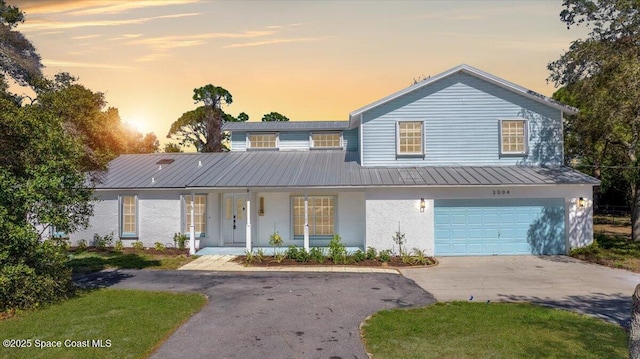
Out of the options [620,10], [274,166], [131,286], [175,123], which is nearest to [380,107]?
[274,166]

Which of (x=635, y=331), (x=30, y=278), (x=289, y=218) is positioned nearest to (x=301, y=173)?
(x=289, y=218)

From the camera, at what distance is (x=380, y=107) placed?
18609mm

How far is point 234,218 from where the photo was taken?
19.4 meters

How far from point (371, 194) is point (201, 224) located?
327 inches

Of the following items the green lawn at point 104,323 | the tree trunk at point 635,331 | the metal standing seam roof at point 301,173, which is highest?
the metal standing seam roof at point 301,173

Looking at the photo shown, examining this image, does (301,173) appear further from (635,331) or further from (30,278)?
(635,331)

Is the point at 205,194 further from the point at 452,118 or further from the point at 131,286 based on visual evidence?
the point at 452,118

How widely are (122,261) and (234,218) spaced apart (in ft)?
17.0

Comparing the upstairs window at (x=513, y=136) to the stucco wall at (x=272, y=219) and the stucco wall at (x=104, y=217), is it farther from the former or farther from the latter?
the stucco wall at (x=104, y=217)

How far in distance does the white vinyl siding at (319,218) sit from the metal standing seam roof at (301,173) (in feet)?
4.38

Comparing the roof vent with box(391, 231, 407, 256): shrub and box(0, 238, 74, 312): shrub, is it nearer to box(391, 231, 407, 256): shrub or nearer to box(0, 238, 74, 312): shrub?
box(0, 238, 74, 312): shrub

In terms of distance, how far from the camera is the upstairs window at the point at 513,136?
18.5 meters

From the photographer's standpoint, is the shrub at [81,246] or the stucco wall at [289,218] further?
the shrub at [81,246]

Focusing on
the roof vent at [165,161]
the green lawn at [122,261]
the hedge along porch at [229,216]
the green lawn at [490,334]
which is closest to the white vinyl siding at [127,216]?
the hedge along porch at [229,216]
